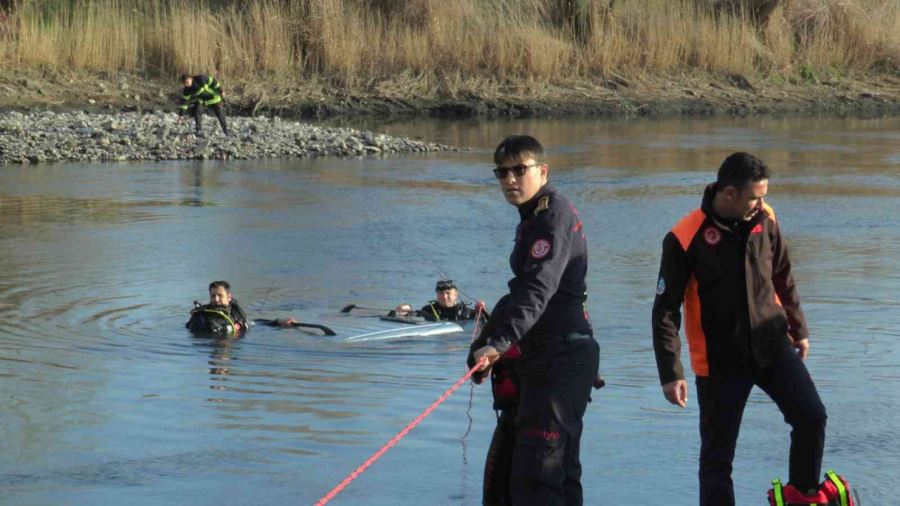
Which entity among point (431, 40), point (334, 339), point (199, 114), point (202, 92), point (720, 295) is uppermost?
point (431, 40)

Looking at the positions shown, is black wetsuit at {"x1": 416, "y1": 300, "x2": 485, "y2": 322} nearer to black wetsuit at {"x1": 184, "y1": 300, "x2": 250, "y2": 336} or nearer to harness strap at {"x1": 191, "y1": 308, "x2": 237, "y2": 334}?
black wetsuit at {"x1": 184, "y1": 300, "x2": 250, "y2": 336}

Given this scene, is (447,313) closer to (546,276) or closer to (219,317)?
(219,317)

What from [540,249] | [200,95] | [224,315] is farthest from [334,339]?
[200,95]

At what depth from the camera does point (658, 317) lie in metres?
5.70

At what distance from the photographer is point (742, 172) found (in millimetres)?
5473

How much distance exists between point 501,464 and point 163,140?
77.5 ft

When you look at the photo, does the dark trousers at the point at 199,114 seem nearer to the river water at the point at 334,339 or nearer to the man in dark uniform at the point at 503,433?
the river water at the point at 334,339

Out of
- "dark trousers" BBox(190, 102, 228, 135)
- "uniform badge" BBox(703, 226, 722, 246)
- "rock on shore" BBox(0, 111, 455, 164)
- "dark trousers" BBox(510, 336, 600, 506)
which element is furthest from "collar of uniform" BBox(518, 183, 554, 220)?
"dark trousers" BBox(190, 102, 228, 135)

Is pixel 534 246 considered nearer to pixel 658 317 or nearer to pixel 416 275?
pixel 658 317

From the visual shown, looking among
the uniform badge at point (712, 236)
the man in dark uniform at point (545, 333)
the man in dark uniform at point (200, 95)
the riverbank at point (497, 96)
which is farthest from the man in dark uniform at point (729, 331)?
the riverbank at point (497, 96)

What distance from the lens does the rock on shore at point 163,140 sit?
27.2 meters

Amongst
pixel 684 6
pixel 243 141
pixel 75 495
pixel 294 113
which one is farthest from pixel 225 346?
pixel 684 6

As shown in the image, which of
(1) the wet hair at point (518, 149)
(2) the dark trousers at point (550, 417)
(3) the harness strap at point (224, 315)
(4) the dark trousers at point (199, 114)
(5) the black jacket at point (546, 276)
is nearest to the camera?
(5) the black jacket at point (546, 276)

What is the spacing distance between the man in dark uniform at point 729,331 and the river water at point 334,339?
0.98 meters
